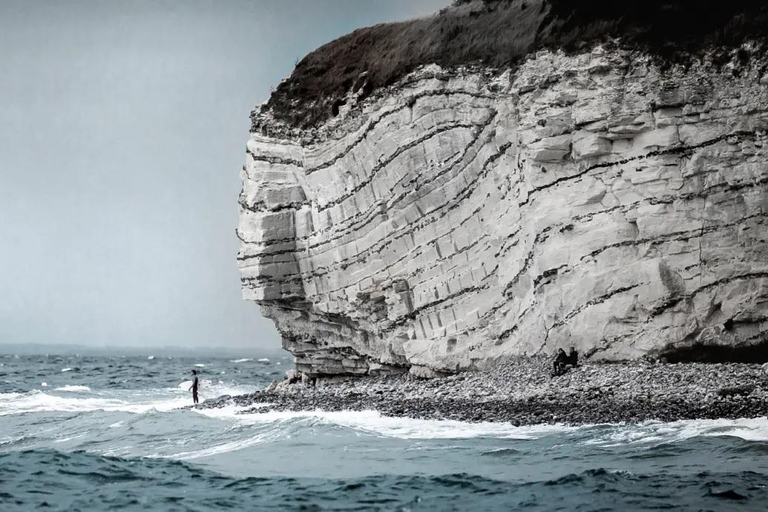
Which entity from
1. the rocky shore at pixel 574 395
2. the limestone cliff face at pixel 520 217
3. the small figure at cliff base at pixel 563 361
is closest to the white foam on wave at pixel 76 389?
the limestone cliff face at pixel 520 217

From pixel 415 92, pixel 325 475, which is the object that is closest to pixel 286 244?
pixel 415 92

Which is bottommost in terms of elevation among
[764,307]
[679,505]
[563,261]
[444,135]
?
[679,505]

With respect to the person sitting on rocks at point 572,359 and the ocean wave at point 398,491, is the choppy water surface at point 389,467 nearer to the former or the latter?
the ocean wave at point 398,491

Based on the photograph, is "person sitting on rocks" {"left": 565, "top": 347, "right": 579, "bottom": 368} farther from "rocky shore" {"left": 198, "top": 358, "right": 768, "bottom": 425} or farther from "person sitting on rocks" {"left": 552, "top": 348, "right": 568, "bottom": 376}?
"rocky shore" {"left": 198, "top": 358, "right": 768, "bottom": 425}

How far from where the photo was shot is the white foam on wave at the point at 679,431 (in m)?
17.0

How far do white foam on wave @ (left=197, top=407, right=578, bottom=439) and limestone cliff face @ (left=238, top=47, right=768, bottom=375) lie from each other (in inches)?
204

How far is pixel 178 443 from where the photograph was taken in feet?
71.5

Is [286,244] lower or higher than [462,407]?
higher

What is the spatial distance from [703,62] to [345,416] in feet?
42.3

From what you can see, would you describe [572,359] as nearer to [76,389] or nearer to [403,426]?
[403,426]

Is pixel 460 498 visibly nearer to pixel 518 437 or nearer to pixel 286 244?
pixel 518 437

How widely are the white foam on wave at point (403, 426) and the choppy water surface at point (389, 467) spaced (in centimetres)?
6

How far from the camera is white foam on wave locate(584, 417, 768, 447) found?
16984 millimetres

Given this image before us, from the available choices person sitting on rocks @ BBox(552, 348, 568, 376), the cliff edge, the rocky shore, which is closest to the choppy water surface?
the rocky shore
